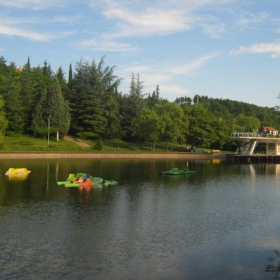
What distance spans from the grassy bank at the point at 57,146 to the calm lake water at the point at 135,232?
33.6 m

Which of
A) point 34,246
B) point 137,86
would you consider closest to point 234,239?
point 34,246

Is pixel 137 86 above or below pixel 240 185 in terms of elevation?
above

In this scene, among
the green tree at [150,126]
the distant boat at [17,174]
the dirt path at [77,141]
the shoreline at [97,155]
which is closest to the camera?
the distant boat at [17,174]

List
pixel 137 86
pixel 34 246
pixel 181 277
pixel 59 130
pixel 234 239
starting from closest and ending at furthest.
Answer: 1. pixel 181 277
2. pixel 34 246
3. pixel 234 239
4. pixel 59 130
5. pixel 137 86

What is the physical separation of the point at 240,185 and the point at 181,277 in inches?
1157

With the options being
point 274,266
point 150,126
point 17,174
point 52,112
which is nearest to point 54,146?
point 52,112

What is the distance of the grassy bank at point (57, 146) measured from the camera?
2842 inches

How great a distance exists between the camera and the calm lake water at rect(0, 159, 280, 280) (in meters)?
16.8

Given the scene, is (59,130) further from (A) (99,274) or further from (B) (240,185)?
(A) (99,274)

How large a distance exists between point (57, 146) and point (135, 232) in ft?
189

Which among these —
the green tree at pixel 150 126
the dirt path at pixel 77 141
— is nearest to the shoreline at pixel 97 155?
the green tree at pixel 150 126

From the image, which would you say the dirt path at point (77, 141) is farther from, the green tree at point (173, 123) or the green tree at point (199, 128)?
the green tree at point (199, 128)

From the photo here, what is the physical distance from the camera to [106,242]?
66.2 feet

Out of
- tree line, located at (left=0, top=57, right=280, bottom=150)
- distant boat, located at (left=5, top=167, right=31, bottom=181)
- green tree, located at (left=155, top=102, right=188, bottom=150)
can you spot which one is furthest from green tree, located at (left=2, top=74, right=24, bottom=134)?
distant boat, located at (left=5, top=167, right=31, bottom=181)
